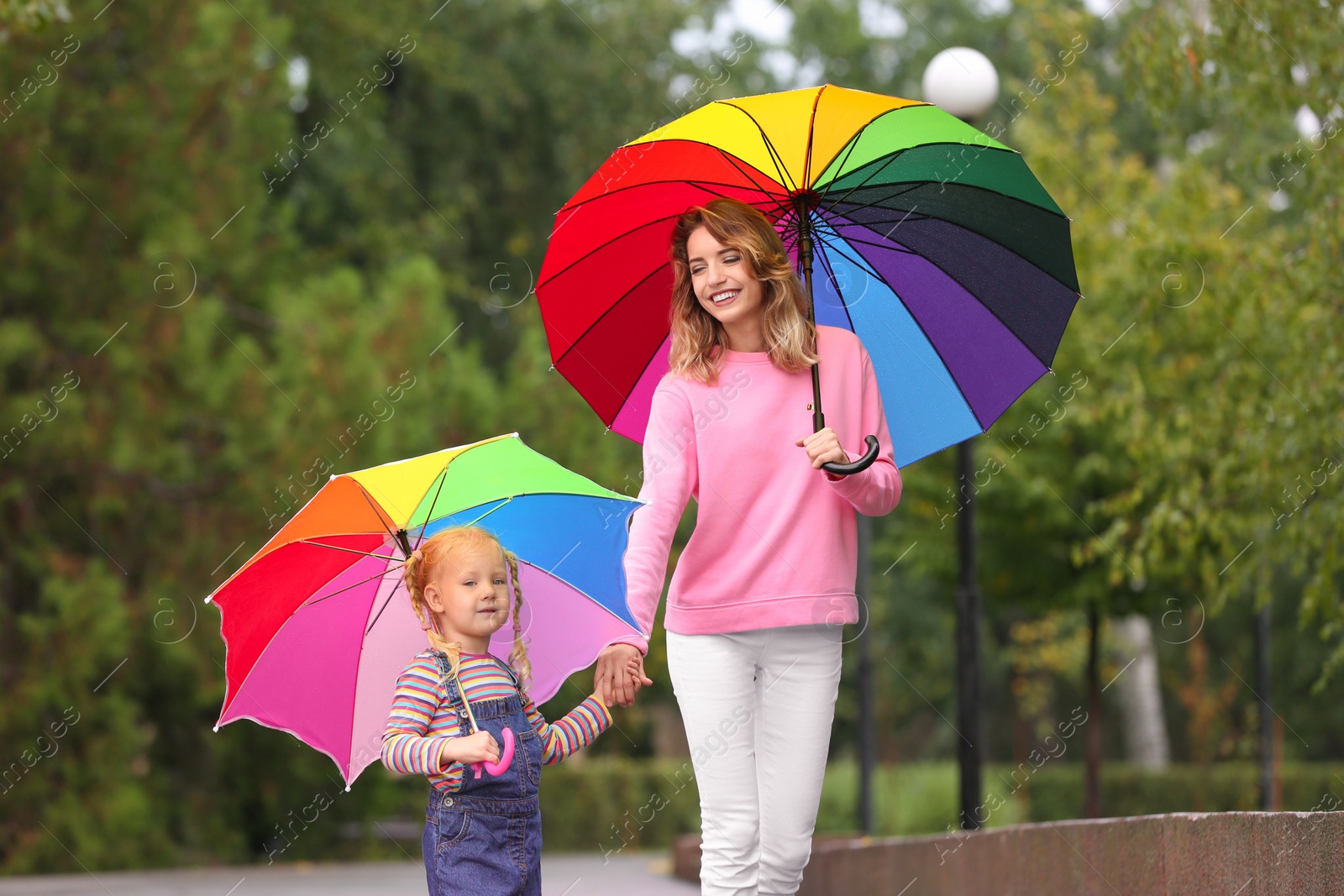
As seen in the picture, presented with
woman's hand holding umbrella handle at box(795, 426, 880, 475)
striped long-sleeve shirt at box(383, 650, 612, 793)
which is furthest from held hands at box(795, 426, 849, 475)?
striped long-sleeve shirt at box(383, 650, 612, 793)

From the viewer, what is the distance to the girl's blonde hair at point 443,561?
337cm

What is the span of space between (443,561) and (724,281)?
0.97 m

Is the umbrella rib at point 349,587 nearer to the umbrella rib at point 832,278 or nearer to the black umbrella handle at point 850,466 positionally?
the black umbrella handle at point 850,466

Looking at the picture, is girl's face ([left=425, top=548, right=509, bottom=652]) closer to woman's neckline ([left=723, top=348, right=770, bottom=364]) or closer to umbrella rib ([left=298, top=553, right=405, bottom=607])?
umbrella rib ([left=298, top=553, right=405, bottom=607])

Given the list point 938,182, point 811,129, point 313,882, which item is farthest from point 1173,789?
point 811,129

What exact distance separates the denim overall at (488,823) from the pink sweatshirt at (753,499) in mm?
374

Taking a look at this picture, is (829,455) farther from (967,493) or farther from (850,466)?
(967,493)

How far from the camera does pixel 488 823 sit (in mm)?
3240

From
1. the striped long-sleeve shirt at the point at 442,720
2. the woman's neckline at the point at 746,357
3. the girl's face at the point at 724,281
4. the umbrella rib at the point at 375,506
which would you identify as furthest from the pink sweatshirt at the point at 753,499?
the umbrella rib at the point at 375,506

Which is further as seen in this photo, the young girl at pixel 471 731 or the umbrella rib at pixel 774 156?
the umbrella rib at pixel 774 156

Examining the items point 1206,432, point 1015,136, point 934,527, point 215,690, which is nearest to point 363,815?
point 215,690

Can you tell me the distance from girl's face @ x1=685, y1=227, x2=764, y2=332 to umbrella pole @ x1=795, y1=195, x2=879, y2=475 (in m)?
0.17

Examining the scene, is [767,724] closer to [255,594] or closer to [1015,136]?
[255,594]

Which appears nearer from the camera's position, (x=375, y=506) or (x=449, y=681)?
(x=449, y=681)
